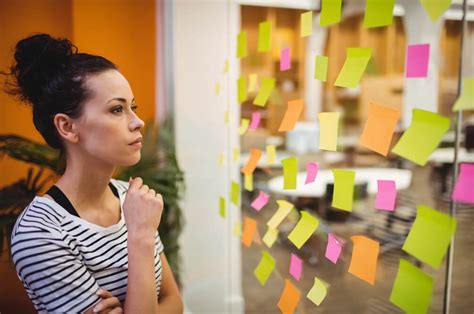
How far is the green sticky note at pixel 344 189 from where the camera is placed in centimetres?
105

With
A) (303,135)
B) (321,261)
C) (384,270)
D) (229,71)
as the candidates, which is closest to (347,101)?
(303,135)

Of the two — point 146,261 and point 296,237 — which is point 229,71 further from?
point 146,261

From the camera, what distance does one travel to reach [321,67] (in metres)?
1.16

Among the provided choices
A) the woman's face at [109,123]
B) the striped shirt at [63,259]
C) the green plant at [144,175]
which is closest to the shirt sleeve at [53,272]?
the striped shirt at [63,259]

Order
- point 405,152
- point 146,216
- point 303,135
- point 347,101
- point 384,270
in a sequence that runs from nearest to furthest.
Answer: point 405,152 < point 146,216 < point 384,270 < point 303,135 < point 347,101

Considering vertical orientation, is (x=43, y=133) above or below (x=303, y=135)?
above

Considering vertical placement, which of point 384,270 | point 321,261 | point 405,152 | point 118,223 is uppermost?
point 405,152

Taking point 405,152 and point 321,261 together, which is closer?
point 405,152

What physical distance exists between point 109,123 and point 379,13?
69 cm

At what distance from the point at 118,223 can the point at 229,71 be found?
1.30 meters

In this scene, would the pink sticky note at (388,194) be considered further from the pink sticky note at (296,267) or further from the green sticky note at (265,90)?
the green sticky note at (265,90)

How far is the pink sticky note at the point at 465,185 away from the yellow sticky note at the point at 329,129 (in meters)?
0.35

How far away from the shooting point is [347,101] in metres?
7.00

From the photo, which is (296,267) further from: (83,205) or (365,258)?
(83,205)
